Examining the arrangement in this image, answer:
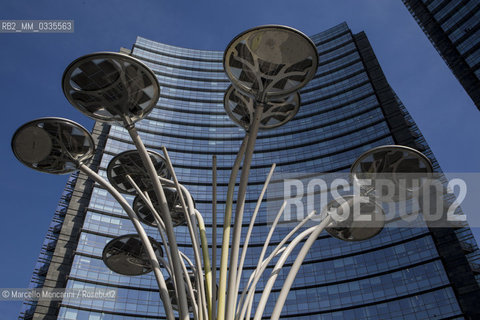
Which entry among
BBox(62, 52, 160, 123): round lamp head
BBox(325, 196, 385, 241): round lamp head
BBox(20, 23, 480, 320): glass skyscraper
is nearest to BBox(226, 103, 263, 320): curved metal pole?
BBox(62, 52, 160, 123): round lamp head

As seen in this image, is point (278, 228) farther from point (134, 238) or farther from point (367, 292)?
point (134, 238)

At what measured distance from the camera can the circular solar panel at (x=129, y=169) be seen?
19438 mm

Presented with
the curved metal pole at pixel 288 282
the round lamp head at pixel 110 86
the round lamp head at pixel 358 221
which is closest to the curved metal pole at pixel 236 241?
the curved metal pole at pixel 288 282

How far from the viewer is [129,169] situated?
19766 millimetres

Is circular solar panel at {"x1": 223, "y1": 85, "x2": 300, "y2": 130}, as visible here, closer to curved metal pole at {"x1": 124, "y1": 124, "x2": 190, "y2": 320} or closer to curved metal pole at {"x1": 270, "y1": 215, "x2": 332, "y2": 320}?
curved metal pole at {"x1": 124, "y1": 124, "x2": 190, "y2": 320}

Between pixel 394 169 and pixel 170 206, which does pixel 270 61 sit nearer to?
pixel 394 169

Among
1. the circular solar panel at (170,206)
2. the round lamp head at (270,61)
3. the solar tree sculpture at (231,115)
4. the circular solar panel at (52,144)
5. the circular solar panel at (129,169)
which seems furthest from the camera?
the circular solar panel at (170,206)

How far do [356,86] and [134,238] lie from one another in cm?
4851

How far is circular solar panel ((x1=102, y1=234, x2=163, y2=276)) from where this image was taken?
71.8 ft

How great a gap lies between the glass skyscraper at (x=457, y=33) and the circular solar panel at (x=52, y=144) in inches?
1894

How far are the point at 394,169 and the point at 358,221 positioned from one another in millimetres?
3606

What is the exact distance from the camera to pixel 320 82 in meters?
65.7

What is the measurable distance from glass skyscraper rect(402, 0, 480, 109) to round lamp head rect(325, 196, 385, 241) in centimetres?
3759

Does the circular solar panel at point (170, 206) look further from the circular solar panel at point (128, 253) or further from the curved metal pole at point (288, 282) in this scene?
Result: the curved metal pole at point (288, 282)
